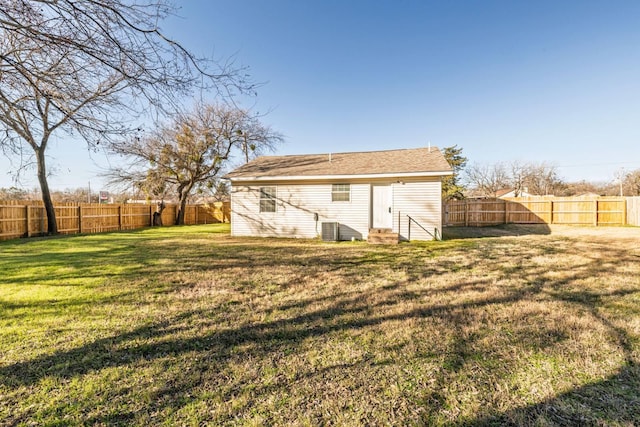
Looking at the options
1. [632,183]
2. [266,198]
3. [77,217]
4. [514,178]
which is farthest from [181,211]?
[632,183]

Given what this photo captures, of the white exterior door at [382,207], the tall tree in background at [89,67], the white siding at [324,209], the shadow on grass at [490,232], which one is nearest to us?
the tall tree in background at [89,67]

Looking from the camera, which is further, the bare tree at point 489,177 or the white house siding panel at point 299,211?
the bare tree at point 489,177

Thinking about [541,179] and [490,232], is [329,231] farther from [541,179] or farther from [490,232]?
[541,179]

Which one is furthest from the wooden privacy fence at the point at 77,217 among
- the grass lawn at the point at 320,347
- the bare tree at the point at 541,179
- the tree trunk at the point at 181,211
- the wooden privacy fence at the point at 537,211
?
the bare tree at the point at 541,179

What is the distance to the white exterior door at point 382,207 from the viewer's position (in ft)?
34.1

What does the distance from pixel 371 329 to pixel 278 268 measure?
10.4 ft

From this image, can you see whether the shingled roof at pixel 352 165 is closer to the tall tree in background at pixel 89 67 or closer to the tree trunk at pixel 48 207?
the tall tree in background at pixel 89 67

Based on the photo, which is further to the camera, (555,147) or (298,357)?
(555,147)

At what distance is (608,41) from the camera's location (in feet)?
30.9

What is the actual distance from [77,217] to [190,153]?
698 centimetres

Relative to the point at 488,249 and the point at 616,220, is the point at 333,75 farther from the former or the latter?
the point at 616,220

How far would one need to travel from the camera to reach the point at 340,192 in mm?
10797

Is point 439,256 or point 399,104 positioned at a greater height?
point 399,104

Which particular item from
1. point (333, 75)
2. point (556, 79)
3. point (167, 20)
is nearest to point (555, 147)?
point (556, 79)
